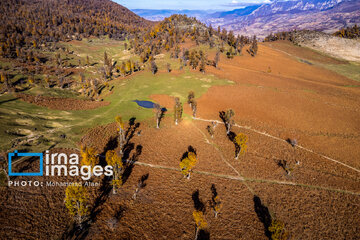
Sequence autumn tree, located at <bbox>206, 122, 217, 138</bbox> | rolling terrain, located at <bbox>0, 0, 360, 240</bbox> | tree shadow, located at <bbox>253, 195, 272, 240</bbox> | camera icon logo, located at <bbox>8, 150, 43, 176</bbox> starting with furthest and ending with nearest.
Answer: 1. autumn tree, located at <bbox>206, 122, 217, 138</bbox>
2. camera icon logo, located at <bbox>8, 150, 43, 176</bbox>
3. tree shadow, located at <bbox>253, 195, 272, 240</bbox>
4. rolling terrain, located at <bbox>0, 0, 360, 240</bbox>

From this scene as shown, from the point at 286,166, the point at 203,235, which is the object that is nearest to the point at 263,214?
the point at 203,235

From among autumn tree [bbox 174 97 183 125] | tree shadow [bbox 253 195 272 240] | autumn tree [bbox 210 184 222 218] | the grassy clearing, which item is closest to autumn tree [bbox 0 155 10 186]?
the grassy clearing

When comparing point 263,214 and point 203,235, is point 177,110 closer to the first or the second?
point 263,214

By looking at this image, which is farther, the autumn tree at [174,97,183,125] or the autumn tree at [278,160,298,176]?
the autumn tree at [174,97,183,125]

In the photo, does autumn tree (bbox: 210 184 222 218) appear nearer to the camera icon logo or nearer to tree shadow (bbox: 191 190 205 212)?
tree shadow (bbox: 191 190 205 212)

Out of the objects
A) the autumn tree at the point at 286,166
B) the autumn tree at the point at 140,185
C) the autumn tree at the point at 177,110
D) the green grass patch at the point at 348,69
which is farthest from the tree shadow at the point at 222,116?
the green grass patch at the point at 348,69

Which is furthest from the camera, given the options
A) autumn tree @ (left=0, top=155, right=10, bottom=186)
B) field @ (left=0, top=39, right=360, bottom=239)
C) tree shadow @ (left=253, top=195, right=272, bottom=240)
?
autumn tree @ (left=0, top=155, right=10, bottom=186)

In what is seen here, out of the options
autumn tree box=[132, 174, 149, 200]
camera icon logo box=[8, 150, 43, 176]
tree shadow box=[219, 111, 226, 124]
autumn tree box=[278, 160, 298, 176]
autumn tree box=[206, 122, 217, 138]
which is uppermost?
tree shadow box=[219, 111, 226, 124]
